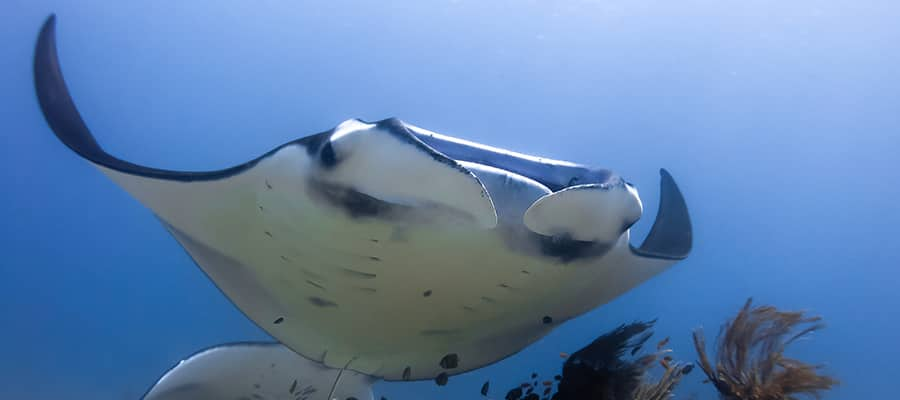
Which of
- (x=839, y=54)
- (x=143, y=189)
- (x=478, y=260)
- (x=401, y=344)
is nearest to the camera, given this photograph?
(x=478, y=260)

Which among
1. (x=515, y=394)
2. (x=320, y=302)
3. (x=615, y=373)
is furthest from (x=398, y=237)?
(x=615, y=373)

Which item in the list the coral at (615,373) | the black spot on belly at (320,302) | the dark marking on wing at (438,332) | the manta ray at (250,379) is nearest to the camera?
the black spot on belly at (320,302)

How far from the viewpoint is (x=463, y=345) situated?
295cm

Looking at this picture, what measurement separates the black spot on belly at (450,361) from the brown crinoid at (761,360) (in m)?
1.42

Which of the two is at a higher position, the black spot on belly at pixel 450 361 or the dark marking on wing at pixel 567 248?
the dark marking on wing at pixel 567 248

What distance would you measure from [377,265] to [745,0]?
20.8ft

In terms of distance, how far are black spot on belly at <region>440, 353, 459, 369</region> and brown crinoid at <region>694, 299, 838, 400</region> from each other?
142 centimetres

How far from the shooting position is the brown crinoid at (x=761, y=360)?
3.02 meters

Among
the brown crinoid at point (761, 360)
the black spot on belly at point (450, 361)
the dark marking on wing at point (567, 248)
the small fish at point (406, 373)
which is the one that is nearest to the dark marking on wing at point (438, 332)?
the black spot on belly at point (450, 361)

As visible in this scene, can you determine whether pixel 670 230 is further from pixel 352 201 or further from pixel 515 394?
pixel 352 201

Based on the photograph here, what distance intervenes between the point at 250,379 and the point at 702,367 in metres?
2.71

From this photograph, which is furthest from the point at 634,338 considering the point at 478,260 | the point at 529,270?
the point at 478,260

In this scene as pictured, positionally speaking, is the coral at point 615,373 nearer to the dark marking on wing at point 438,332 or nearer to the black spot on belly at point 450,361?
the black spot on belly at point 450,361

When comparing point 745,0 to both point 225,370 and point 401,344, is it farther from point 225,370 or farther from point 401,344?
point 225,370
